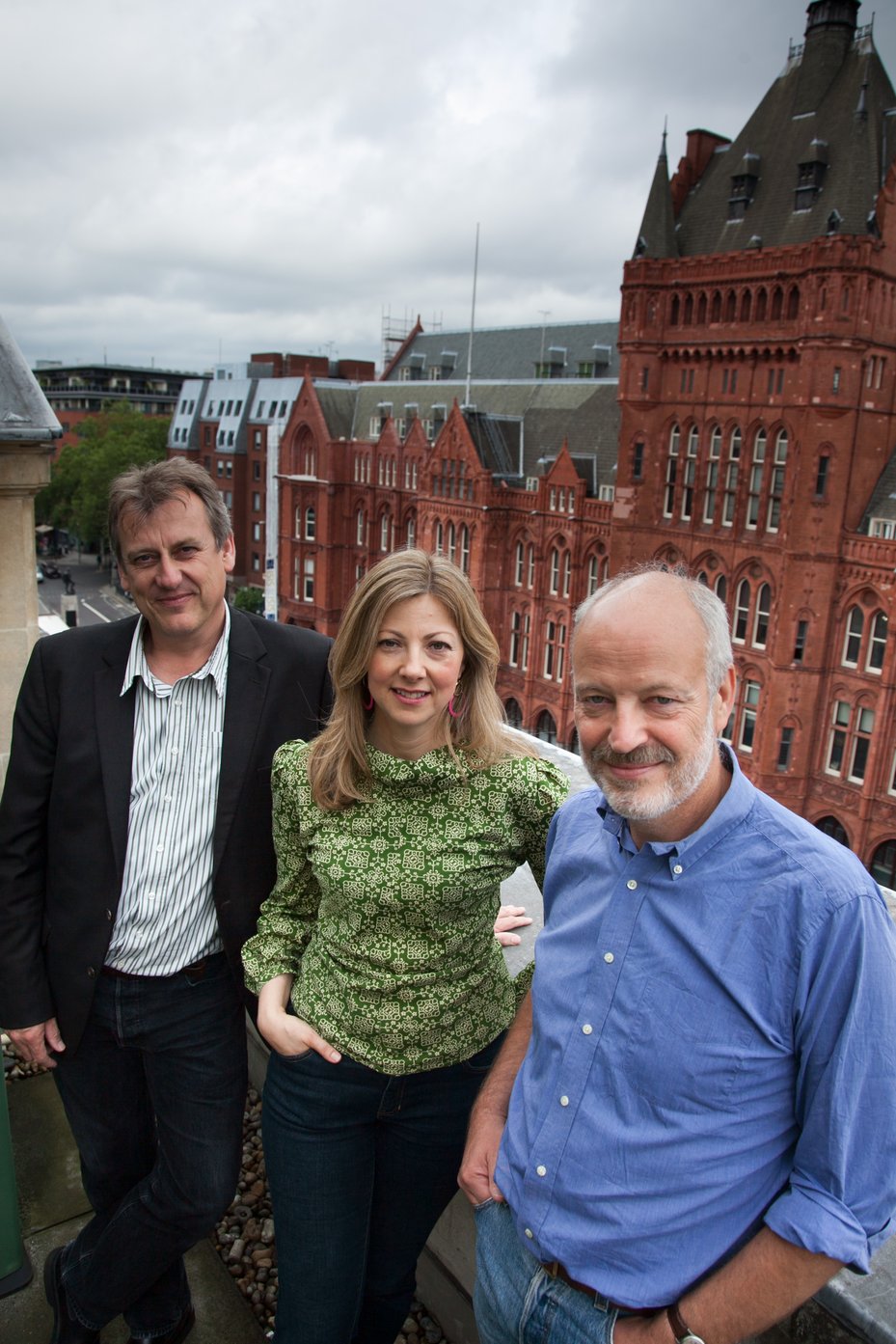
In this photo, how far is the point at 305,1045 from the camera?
258cm

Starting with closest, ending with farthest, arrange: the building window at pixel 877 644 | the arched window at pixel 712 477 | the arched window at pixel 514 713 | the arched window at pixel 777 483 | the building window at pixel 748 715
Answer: the building window at pixel 877 644 → the arched window at pixel 777 483 → the building window at pixel 748 715 → the arched window at pixel 712 477 → the arched window at pixel 514 713

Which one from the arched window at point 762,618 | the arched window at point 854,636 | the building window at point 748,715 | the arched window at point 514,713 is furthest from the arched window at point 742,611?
the arched window at point 514,713

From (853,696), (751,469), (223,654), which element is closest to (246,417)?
(751,469)

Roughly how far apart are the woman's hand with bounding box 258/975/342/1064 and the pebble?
957 mm

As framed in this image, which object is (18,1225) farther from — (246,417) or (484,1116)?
(246,417)

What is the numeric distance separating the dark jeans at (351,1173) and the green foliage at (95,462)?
54689 mm

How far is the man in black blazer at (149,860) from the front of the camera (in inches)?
113

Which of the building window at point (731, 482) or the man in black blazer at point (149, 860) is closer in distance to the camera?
the man in black blazer at point (149, 860)

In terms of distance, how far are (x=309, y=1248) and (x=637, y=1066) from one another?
44.5 inches

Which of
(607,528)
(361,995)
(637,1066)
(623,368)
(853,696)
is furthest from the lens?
(607,528)

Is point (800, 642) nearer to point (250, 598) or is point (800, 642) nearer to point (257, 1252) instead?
point (257, 1252)

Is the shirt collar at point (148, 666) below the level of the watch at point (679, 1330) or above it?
above

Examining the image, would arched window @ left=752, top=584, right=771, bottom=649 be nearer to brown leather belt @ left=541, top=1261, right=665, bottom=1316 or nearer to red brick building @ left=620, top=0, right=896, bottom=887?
red brick building @ left=620, top=0, right=896, bottom=887

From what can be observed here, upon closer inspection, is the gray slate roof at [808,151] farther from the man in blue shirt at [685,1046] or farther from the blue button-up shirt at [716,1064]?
the blue button-up shirt at [716,1064]
